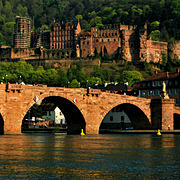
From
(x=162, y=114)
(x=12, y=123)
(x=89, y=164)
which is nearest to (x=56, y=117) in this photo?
(x=162, y=114)

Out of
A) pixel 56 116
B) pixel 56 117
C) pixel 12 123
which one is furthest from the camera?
pixel 56 116

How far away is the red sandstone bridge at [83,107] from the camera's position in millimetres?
87875

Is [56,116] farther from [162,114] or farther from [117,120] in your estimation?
[162,114]

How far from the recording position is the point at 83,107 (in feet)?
324

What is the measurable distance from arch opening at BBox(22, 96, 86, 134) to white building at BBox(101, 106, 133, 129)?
1067 centimetres

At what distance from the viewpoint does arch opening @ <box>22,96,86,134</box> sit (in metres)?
99.4

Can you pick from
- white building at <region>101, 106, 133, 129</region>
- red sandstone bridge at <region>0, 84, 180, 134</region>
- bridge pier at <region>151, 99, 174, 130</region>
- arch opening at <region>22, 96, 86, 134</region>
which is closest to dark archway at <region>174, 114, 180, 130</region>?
red sandstone bridge at <region>0, 84, 180, 134</region>

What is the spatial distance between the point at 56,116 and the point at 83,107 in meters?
68.2

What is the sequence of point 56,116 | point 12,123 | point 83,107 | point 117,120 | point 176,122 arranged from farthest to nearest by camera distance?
point 56,116
point 117,120
point 176,122
point 83,107
point 12,123

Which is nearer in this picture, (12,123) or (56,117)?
(12,123)

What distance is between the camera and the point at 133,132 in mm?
106750

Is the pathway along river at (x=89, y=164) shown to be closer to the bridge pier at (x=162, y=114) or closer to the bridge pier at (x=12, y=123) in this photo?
the bridge pier at (x=12, y=123)

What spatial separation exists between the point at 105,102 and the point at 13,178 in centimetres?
6653

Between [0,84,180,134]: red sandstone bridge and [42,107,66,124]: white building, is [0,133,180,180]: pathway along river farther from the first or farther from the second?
[42,107,66,124]: white building
